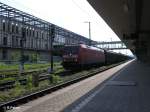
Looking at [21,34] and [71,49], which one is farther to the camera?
[21,34]

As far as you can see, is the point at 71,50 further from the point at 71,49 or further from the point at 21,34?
the point at 21,34

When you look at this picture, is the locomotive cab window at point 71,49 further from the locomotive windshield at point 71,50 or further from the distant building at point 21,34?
the distant building at point 21,34

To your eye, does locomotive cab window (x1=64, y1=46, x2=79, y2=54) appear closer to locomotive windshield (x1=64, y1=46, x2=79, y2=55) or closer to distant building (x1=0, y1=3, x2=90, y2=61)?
locomotive windshield (x1=64, y1=46, x2=79, y2=55)

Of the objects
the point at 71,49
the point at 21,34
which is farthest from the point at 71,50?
the point at 21,34

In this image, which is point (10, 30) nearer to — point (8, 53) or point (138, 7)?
point (8, 53)

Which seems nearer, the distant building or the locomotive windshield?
the locomotive windshield

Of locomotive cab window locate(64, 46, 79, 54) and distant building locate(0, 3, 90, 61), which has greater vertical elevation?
distant building locate(0, 3, 90, 61)

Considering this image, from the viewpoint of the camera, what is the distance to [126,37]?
41125 mm

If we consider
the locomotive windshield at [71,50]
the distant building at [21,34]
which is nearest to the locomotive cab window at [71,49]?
the locomotive windshield at [71,50]

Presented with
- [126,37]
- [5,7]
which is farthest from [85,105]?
[5,7]

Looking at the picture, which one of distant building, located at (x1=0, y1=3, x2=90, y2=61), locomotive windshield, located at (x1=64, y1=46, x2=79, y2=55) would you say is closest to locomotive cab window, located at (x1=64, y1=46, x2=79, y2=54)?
locomotive windshield, located at (x1=64, y1=46, x2=79, y2=55)

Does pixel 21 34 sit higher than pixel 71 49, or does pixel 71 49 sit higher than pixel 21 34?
pixel 21 34

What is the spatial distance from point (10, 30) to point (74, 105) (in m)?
67.3

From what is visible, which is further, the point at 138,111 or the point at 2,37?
the point at 2,37
